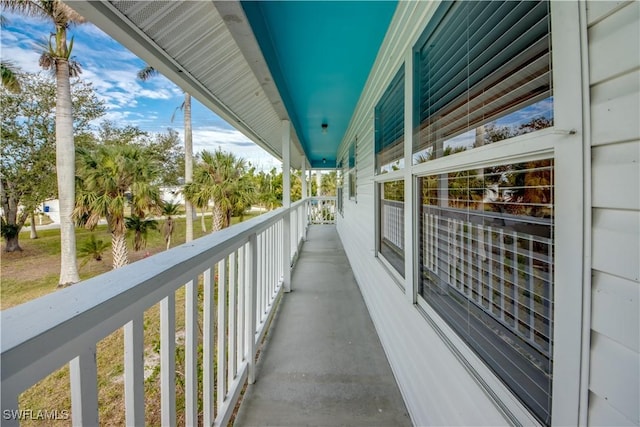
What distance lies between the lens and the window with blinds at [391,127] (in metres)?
2.21

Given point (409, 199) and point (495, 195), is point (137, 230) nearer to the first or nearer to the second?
point (409, 199)

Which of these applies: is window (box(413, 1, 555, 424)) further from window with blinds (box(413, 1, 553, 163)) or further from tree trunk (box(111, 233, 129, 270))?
tree trunk (box(111, 233, 129, 270))

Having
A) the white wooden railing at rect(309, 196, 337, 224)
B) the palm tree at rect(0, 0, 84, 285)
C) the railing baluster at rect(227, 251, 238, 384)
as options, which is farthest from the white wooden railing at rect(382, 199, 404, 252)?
the white wooden railing at rect(309, 196, 337, 224)

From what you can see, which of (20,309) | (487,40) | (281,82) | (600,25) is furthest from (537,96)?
(281,82)

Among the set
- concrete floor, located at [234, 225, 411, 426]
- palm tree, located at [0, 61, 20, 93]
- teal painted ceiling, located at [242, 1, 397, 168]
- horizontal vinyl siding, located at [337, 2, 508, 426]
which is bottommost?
concrete floor, located at [234, 225, 411, 426]

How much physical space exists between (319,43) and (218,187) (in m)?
8.27

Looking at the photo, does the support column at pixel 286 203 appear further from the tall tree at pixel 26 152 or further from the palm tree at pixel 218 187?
the palm tree at pixel 218 187

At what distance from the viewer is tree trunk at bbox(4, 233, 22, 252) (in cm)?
239

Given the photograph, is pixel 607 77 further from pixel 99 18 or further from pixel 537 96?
pixel 99 18

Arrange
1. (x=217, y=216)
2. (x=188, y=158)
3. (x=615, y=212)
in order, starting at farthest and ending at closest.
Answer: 1. (x=188, y=158)
2. (x=217, y=216)
3. (x=615, y=212)

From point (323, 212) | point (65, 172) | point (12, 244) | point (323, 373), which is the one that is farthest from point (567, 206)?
point (323, 212)

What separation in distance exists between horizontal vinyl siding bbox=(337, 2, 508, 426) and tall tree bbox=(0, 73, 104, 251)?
3.22 m

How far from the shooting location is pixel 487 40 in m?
1.10

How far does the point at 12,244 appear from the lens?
8.07ft
